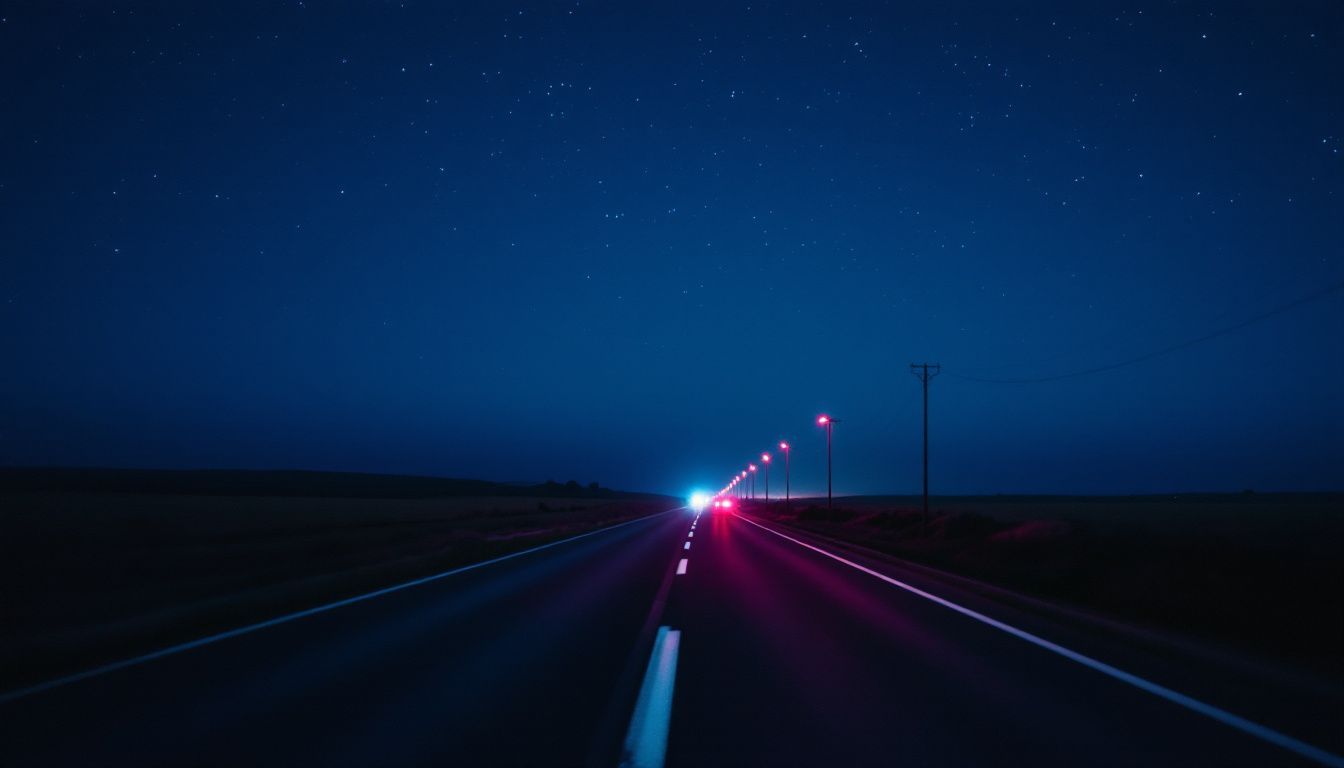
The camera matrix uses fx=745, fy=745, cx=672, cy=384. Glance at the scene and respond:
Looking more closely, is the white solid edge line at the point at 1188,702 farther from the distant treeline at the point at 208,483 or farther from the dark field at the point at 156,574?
the distant treeline at the point at 208,483

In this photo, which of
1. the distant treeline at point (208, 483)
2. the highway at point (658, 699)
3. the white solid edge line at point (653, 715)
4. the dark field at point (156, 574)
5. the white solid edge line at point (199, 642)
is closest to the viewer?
the white solid edge line at point (653, 715)

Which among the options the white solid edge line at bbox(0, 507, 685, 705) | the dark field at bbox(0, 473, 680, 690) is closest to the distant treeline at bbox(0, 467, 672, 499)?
the dark field at bbox(0, 473, 680, 690)

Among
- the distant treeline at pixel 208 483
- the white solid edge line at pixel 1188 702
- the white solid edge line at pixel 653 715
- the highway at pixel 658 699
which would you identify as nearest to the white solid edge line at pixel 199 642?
the highway at pixel 658 699

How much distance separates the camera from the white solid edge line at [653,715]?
457 centimetres

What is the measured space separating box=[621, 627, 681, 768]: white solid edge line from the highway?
3 centimetres

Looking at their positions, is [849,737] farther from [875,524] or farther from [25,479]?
[25,479]

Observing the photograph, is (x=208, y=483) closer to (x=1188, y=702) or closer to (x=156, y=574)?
(x=156, y=574)

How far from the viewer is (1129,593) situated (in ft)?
38.4

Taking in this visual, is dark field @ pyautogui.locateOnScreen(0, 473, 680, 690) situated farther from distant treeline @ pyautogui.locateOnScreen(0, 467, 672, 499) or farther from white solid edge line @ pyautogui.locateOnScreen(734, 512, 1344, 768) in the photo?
distant treeline @ pyautogui.locateOnScreen(0, 467, 672, 499)

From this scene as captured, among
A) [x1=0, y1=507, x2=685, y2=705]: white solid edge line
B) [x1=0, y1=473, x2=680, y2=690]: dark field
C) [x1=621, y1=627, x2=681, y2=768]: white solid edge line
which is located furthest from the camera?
[x1=0, y1=473, x2=680, y2=690]: dark field

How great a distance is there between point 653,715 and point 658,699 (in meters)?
0.47

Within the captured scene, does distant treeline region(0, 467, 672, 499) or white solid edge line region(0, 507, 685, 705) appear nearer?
white solid edge line region(0, 507, 685, 705)

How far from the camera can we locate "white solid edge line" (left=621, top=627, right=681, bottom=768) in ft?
15.0

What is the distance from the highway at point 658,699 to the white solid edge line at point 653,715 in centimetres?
3
